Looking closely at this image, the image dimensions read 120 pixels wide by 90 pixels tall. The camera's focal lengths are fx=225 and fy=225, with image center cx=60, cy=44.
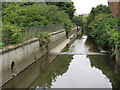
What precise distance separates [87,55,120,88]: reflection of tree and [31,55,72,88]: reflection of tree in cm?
254

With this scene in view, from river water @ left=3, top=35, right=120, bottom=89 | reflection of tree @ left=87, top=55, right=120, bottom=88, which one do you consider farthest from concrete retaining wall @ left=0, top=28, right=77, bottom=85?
reflection of tree @ left=87, top=55, right=120, bottom=88

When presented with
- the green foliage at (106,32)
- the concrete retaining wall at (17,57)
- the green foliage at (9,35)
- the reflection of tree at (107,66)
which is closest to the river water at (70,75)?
the reflection of tree at (107,66)

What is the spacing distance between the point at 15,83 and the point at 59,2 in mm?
42853

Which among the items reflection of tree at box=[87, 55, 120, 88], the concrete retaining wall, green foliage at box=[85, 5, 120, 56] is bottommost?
reflection of tree at box=[87, 55, 120, 88]

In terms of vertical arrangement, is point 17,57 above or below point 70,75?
above

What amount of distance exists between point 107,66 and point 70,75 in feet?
13.7

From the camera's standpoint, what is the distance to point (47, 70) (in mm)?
17234

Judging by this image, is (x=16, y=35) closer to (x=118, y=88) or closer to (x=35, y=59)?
(x=35, y=59)

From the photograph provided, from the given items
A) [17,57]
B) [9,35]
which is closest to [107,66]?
[17,57]

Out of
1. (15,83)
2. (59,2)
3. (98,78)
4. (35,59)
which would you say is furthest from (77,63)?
(59,2)

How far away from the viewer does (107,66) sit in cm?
1839

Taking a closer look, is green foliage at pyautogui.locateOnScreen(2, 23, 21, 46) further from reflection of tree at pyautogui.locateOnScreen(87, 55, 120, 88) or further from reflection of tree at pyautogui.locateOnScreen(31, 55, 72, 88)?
reflection of tree at pyautogui.locateOnScreen(87, 55, 120, 88)

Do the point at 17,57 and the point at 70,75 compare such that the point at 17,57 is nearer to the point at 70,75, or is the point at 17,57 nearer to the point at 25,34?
the point at 70,75

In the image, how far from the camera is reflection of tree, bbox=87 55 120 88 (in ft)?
46.0
